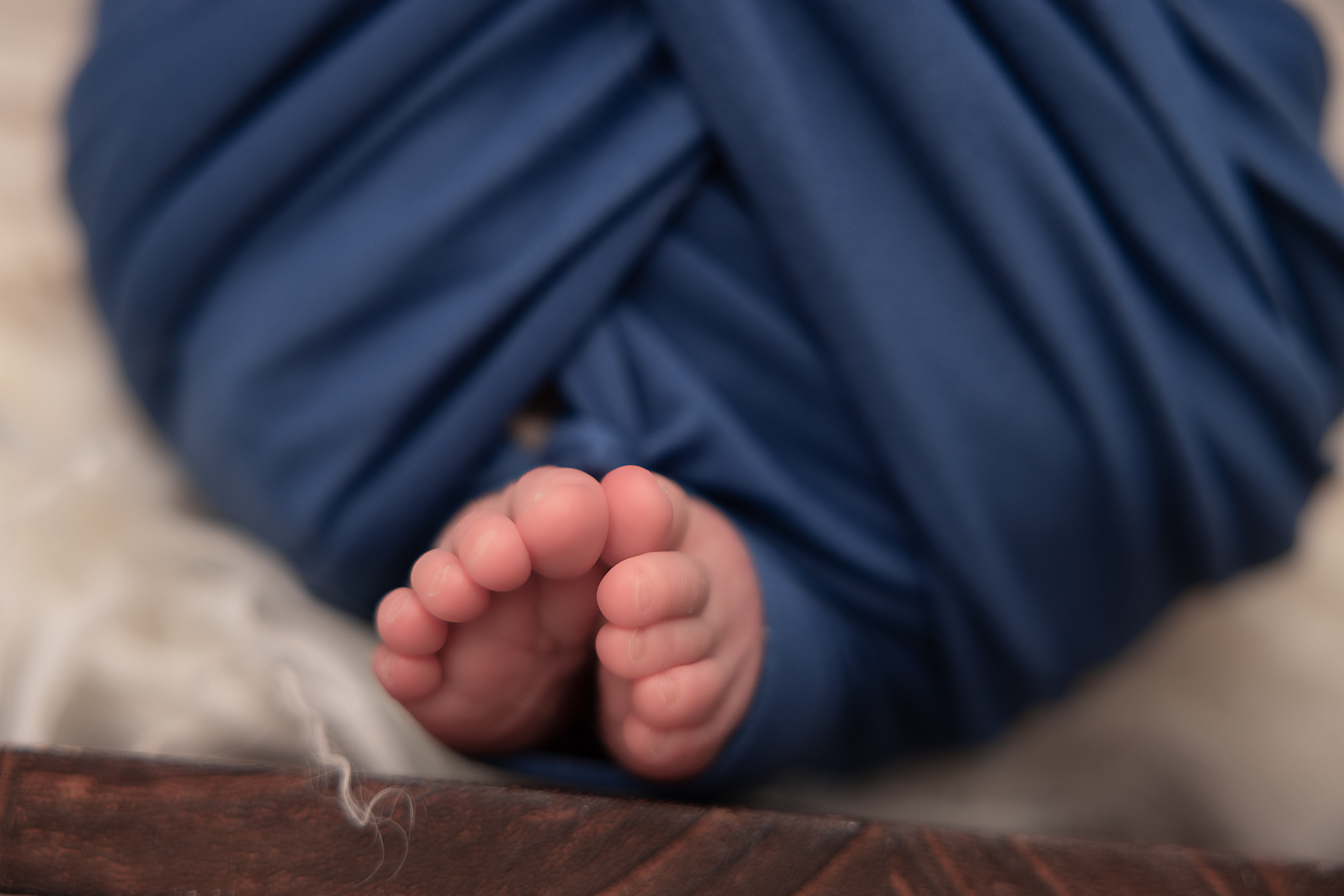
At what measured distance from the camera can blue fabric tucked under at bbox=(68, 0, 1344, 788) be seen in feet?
1.12

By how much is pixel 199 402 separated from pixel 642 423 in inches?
7.3

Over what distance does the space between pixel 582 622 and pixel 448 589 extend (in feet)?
0.18

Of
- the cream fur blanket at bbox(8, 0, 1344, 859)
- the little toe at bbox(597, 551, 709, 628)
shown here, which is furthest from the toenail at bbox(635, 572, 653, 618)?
the cream fur blanket at bbox(8, 0, 1344, 859)

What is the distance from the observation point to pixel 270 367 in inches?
14.0

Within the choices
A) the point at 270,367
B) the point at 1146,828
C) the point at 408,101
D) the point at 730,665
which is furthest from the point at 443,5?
the point at 1146,828

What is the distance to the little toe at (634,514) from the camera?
266 millimetres

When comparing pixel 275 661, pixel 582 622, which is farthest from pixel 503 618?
pixel 275 661

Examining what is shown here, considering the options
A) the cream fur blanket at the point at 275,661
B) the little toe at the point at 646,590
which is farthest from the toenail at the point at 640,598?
the cream fur blanket at the point at 275,661

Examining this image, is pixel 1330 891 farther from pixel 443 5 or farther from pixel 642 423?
pixel 443 5

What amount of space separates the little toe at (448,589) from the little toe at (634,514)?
41 millimetres

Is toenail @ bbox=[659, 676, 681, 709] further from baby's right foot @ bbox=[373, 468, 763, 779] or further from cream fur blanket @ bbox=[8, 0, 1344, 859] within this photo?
cream fur blanket @ bbox=[8, 0, 1344, 859]

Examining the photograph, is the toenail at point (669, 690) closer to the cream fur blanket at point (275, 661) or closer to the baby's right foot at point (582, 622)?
the baby's right foot at point (582, 622)

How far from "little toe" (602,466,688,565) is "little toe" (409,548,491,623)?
0.13 feet

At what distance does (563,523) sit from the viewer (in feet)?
0.82
